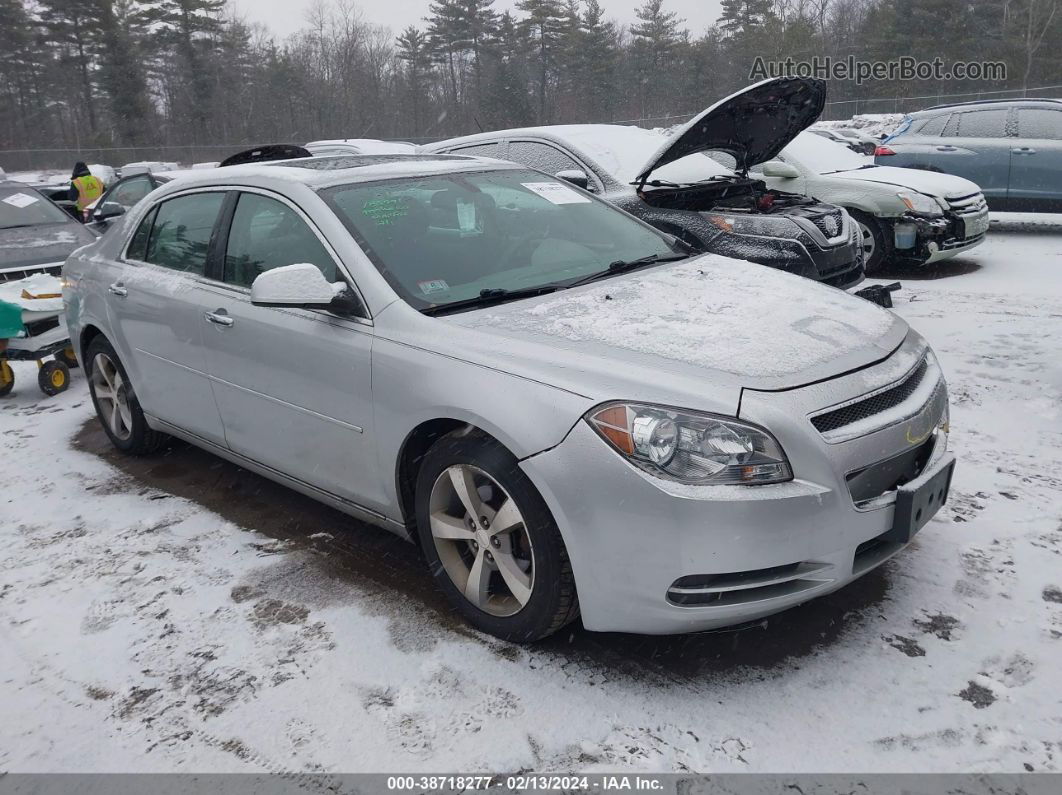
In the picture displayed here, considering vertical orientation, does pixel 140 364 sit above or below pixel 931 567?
above

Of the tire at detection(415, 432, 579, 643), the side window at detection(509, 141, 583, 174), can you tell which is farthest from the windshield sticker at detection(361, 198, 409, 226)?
the side window at detection(509, 141, 583, 174)

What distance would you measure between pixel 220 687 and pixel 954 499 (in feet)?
10.1

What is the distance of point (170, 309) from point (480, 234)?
1648 millimetres

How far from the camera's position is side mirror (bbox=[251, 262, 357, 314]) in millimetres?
3246

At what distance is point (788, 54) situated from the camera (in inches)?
1895

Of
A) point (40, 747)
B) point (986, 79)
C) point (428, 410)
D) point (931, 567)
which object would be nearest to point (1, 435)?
point (40, 747)

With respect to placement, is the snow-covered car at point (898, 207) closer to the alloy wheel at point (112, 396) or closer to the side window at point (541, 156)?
the side window at point (541, 156)

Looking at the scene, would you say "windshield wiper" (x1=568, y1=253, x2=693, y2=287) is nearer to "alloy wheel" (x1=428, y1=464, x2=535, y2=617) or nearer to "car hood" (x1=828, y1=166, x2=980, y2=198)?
"alloy wheel" (x1=428, y1=464, x2=535, y2=617)

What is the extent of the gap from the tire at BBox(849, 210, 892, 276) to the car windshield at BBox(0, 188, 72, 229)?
797 cm

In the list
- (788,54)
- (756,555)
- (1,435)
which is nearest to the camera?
(756,555)

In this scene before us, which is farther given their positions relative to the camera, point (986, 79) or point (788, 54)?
point (788, 54)

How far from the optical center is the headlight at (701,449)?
8.32ft

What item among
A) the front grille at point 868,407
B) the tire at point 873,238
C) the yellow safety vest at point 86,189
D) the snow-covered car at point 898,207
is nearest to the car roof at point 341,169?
the front grille at point 868,407

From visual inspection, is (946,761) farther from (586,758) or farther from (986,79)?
(986,79)
